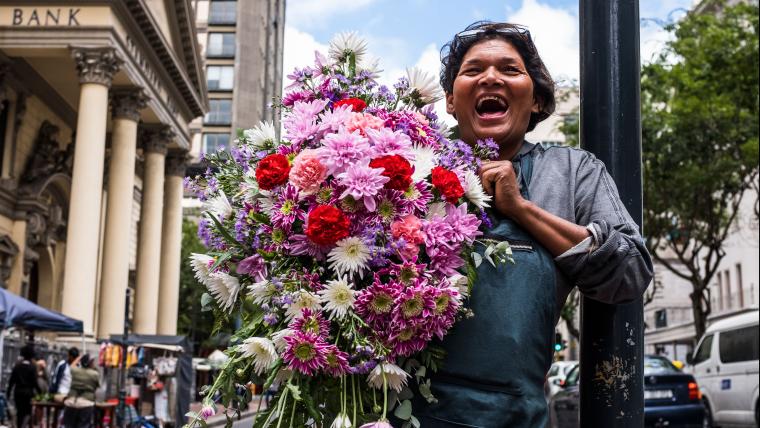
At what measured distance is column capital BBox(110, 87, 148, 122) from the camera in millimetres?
31591

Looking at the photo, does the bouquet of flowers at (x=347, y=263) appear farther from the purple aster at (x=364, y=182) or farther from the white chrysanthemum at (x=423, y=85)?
Result: the white chrysanthemum at (x=423, y=85)

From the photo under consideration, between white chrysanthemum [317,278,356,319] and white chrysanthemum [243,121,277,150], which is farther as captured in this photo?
white chrysanthemum [243,121,277,150]

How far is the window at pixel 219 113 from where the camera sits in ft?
285

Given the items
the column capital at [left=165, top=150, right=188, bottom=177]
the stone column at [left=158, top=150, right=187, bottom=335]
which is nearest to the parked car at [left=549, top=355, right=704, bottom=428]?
the stone column at [left=158, top=150, right=187, bottom=335]

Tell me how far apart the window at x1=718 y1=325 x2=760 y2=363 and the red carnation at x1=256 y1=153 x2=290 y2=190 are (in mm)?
17057

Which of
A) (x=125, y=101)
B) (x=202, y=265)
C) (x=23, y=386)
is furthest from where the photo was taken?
(x=125, y=101)

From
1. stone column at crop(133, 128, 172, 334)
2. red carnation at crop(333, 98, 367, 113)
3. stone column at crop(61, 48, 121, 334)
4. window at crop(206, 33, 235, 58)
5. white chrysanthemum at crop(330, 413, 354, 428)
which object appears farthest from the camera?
window at crop(206, 33, 235, 58)

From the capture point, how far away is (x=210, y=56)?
286 feet

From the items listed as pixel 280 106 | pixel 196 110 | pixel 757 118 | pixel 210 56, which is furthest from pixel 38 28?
pixel 210 56

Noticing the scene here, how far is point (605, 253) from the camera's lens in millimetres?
2281

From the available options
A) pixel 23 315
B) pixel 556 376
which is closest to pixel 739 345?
pixel 556 376

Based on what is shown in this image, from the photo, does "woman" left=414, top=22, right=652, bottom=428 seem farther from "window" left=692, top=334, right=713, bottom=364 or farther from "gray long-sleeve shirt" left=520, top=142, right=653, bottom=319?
"window" left=692, top=334, right=713, bottom=364

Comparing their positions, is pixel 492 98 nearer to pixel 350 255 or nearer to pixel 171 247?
pixel 350 255

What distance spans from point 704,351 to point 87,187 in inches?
701
